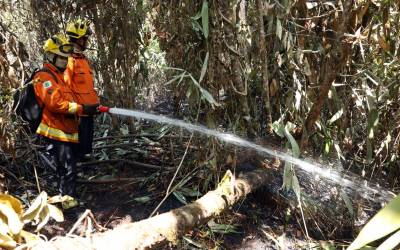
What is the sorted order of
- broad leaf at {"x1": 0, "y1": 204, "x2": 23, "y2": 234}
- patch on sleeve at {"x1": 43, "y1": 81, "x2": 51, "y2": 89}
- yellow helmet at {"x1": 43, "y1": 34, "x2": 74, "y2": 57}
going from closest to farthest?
broad leaf at {"x1": 0, "y1": 204, "x2": 23, "y2": 234} < patch on sleeve at {"x1": 43, "y1": 81, "x2": 51, "y2": 89} < yellow helmet at {"x1": 43, "y1": 34, "x2": 74, "y2": 57}

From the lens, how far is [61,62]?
3795mm

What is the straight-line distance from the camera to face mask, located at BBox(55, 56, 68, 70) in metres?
3.78

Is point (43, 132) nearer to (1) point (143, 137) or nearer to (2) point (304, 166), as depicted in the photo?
(1) point (143, 137)

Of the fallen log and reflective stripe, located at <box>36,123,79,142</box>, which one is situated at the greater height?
reflective stripe, located at <box>36,123,79,142</box>

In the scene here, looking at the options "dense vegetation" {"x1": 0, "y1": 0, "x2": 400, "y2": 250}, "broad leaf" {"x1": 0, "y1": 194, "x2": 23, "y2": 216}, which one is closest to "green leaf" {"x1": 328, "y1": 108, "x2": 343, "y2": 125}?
"dense vegetation" {"x1": 0, "y1": 0, "x2": 400, "y2": 250}

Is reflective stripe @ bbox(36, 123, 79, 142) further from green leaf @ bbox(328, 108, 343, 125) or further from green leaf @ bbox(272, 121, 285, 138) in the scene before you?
green leaf @ bbox(328, 108, 343, 125)

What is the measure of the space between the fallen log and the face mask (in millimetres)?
1877

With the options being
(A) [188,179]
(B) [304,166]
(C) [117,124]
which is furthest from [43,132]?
(B) [304,166]

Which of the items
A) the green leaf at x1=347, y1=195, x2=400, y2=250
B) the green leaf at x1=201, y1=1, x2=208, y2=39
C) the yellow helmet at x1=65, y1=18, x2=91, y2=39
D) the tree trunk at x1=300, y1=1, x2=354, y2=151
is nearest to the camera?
the green leaf at x1=347, y1=195, x2=400, y2=250

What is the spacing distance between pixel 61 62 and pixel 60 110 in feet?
1.54

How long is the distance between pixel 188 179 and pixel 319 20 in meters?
1.74

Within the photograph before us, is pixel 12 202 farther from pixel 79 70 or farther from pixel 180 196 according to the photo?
pixel 79 70

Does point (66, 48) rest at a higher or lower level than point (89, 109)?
higher

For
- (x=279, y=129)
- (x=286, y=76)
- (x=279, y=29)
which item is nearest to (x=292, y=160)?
(x=279, y=129)
